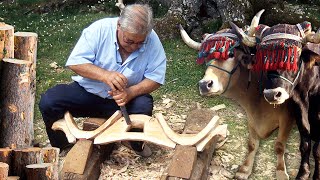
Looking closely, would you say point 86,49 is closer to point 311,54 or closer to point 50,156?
point 50,156

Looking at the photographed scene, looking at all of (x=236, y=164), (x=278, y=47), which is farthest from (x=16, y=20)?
(x=278, y=47)

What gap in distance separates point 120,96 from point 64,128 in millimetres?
673

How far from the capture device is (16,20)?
1138 centimetres

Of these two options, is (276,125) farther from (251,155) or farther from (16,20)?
(16,20)

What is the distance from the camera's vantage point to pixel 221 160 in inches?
217

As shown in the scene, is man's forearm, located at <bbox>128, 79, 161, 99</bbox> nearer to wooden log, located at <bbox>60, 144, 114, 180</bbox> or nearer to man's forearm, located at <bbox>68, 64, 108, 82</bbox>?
man's forearm, located at <bbox>68, 64, 108, 82</bbox>

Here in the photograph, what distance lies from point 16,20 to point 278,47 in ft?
27.1

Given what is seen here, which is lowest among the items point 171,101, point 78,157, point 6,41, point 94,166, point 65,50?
point 65,50

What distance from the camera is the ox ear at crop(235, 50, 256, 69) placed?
4561mm

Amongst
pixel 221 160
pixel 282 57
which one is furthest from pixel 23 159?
pixel 221 160

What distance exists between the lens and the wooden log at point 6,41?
448 centimetres

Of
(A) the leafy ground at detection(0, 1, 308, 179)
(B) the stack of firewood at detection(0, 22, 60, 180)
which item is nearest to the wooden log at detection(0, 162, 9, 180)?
(B) the stack of firewood at detection(0, 22, 60, 180)

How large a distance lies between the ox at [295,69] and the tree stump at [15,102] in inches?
78.9

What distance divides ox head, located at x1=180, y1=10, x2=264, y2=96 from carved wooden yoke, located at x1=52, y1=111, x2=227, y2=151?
1.39 ft
